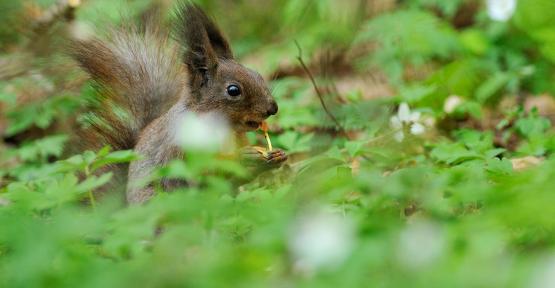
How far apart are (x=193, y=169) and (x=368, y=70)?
453 cm

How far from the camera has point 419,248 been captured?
1.30 meters

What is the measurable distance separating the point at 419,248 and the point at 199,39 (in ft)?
7.73

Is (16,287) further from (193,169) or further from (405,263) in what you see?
(405,263)

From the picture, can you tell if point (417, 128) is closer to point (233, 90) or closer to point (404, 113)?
point (404, 113)

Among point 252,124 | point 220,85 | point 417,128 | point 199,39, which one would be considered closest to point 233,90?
point 220,85

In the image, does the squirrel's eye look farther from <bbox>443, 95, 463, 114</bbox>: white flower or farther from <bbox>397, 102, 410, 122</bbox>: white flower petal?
<bbox>443, 95, 463, 114</bbox>: white flower

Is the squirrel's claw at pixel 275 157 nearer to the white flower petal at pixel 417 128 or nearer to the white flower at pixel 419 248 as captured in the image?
the white flower petal at pixel 417 128

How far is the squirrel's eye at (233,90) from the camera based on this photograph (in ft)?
11.5

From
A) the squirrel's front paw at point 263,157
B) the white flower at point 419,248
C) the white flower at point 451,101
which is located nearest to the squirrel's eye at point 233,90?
the squirrel's front paw at point 263,157

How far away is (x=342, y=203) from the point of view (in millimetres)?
2572

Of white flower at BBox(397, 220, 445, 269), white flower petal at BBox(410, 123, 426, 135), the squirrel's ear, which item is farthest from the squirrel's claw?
white flower at BBox(397, 220, 445, 269)

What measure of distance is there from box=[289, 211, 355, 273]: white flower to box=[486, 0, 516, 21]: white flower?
397 cm

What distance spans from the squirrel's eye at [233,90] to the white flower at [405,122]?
0.89 m

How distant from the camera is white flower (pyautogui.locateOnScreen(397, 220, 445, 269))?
1279 mm
